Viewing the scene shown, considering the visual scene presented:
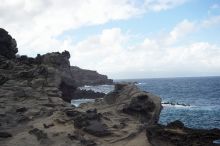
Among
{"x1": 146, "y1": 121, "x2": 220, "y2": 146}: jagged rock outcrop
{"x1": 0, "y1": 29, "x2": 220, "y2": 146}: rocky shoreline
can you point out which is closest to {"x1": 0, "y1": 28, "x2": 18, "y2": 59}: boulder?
{"x1": 0, "y1": 29, "x2": 220, "y2": 146}: rocky shoreline

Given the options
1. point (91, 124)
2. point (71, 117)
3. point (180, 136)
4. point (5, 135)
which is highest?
point (71, 117)

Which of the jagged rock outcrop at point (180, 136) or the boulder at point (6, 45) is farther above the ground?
the boulder at point (6, 45)

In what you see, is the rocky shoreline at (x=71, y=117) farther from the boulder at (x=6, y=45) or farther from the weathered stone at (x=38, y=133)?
the boulder at (x=6, y=45)

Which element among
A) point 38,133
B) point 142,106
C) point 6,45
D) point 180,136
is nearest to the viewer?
point 180,136

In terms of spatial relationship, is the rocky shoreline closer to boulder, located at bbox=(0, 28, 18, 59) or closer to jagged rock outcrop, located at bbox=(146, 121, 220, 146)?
jagged rock outcrop, located at bbox=(146, 121, 220, 146)

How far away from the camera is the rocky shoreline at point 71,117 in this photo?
23.2 m

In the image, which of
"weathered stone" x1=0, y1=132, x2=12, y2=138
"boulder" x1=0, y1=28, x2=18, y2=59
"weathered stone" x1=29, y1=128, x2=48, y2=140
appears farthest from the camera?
"boulder" x1=0, y1=28, x2=18, y2=59

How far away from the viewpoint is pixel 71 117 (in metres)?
29.3

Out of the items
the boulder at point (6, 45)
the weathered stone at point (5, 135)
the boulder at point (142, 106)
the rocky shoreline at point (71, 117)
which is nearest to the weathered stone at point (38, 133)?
the rocky shoreline at point (71, 117)

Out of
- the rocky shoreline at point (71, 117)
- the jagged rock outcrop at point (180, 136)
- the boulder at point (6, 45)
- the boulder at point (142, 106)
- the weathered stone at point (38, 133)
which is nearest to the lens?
the jagged rock outcrop at point (180, 136)

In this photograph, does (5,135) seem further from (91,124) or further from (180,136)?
(180,136)

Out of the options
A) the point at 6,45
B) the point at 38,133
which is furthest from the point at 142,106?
the point at 6,45

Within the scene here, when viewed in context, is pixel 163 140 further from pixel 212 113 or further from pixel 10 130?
pixel 212 113

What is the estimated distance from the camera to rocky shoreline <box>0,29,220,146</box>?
2325cm
